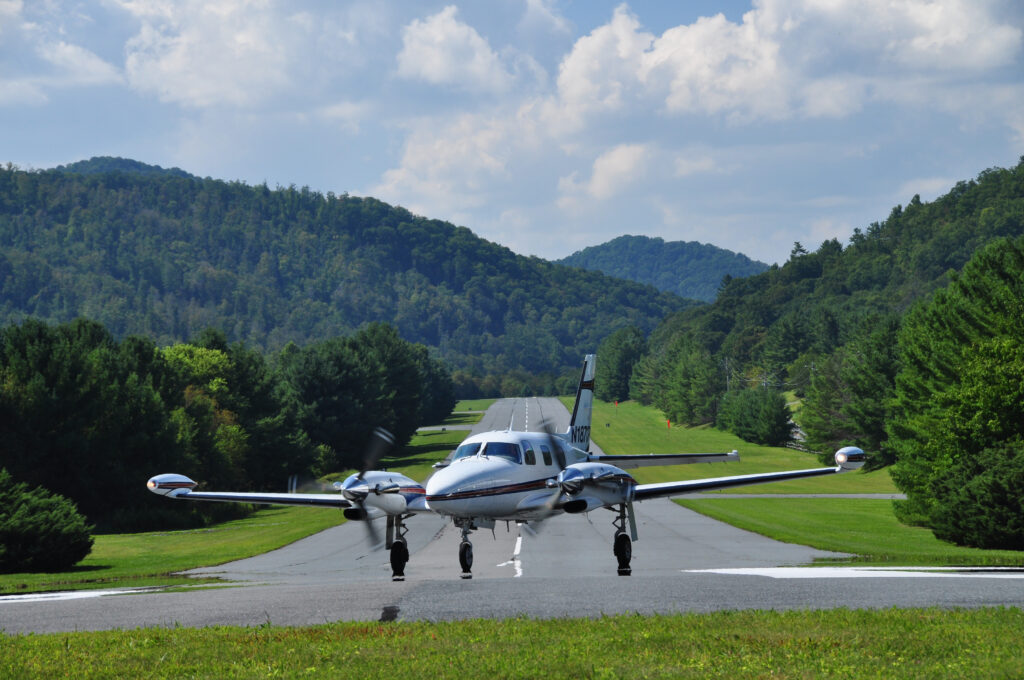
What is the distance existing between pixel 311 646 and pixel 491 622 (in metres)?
3.65

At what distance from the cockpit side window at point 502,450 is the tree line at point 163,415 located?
162 feet

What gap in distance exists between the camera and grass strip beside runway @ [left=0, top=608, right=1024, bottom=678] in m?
14.6

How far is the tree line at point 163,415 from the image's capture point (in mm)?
70188

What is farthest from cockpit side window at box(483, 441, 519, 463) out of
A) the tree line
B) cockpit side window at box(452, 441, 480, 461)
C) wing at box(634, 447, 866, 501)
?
the tree line

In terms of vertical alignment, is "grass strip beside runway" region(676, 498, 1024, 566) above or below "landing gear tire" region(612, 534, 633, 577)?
below

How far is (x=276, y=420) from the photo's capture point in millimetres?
100250

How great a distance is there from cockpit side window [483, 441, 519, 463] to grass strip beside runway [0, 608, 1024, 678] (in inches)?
381

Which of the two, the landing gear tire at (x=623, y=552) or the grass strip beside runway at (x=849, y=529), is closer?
the landing gear tire at (x=623, y=552)

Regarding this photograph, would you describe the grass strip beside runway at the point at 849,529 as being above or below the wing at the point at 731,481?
below

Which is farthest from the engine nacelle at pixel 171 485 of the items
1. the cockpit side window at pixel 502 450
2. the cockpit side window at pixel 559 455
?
the cockpit side window at pixel 559 455

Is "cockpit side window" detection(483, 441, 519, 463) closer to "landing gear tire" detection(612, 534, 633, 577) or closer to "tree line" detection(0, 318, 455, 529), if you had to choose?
"landing gear tire" detection(612, 534, 633, 577)

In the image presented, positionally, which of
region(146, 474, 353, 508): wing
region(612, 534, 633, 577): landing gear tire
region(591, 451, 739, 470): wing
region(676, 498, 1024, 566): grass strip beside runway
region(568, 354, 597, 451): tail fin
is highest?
region(568, 354, 597, 451): tail fin

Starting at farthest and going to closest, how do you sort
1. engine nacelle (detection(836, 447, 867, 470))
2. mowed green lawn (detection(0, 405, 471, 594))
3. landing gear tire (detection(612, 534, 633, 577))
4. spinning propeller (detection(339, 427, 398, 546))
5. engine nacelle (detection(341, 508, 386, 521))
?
1. mowed green lawn (detection(0, 405, 471, 594))
2. engine nacelle (detection(836, 447, 867, 470))
3. landing gear tire (detection(612, 534, 633, 577))
4. engine nacelle (detection(341, 508, 386, 521))
5. spinning propeller (detection(339, 427, 398, 546))

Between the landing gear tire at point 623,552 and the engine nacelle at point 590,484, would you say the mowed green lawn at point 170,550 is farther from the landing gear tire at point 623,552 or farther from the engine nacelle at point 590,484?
the landing gear tire at point 623,552
